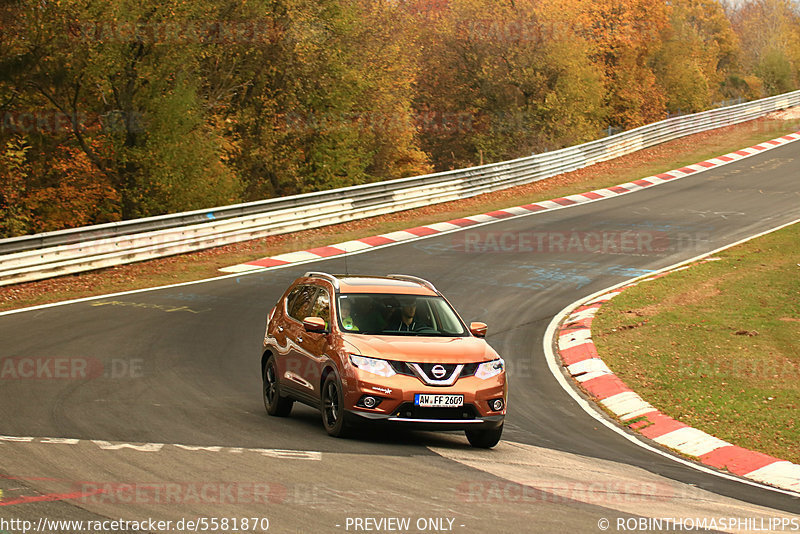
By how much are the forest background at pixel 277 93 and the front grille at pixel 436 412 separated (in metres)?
17.6

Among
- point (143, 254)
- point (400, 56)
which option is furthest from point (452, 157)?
point (143, 254)

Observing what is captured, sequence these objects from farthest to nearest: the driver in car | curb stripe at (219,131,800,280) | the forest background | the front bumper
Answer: the forest background
curb stripe at (219,131,800,280)
the driver in car
the front bumper

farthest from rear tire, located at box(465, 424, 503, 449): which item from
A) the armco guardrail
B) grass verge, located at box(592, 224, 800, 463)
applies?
the armco guardrail

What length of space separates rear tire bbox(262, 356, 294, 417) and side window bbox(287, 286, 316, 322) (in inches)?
24.8

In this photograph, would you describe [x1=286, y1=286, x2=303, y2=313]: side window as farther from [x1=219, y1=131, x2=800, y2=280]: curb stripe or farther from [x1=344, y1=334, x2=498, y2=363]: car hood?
[x1=219, y1=131, x2=800, y2=280]: curb stripe

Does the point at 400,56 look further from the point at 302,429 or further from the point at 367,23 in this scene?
the point at 302,429

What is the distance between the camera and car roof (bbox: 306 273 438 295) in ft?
34.5

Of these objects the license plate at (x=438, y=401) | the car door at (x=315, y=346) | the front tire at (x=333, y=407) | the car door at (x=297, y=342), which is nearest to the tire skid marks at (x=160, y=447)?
the front tire at (x=333, y=407)

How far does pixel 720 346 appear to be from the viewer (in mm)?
14789

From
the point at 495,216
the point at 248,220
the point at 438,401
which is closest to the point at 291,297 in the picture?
the point at 438,401

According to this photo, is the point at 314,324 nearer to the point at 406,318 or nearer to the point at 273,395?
the point at 406,318

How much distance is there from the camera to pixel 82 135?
90.4ft

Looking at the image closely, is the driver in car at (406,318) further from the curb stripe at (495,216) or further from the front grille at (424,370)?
the curb stripe at (495,216)
